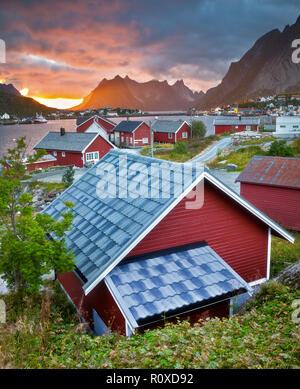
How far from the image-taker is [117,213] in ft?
32.7

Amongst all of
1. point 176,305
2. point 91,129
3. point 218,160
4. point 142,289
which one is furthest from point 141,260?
point 91,129

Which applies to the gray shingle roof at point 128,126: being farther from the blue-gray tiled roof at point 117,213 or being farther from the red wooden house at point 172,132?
the blue-gray tiled roof at point 117,213

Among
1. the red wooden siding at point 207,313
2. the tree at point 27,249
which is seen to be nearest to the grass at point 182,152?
the red wooden siding at point 207,313

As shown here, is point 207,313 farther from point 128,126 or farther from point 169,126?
point 169,126

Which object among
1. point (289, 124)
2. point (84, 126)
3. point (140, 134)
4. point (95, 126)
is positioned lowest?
point (140, 134)

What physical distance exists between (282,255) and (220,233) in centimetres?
651

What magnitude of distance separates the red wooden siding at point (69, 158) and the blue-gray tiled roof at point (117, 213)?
115 ft

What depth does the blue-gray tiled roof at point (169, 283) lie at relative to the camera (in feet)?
23.9

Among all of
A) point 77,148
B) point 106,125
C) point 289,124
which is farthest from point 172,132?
point 77,148

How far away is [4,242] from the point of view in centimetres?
830

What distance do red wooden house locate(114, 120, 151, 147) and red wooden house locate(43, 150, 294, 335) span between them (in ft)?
179

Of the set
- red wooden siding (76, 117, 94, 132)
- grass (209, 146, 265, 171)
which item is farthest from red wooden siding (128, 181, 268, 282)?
red wooden siding (76, 117, 94, 132)

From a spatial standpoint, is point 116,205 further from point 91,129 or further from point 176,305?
point 91,129

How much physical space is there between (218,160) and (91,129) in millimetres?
30741
